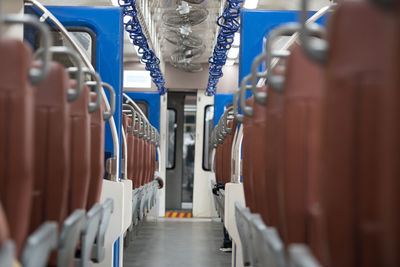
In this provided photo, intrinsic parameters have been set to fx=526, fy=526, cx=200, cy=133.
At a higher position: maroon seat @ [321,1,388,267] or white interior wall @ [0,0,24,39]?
white interior wall @ [0,0,24,39]

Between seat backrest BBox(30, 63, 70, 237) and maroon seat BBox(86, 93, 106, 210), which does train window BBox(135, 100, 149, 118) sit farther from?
seat backrest BBox(30, 63, 70, 237)

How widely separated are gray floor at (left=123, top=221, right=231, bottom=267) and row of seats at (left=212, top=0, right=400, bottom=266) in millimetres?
4116

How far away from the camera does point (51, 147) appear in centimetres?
224

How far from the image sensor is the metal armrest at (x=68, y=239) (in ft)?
7.27

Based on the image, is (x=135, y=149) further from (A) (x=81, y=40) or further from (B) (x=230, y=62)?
(B) (x=230, y=62)

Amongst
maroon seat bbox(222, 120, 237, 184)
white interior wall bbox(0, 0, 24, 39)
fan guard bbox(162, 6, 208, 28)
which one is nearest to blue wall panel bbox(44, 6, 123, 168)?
white interior wall bbox(0, 0, 24, 39)

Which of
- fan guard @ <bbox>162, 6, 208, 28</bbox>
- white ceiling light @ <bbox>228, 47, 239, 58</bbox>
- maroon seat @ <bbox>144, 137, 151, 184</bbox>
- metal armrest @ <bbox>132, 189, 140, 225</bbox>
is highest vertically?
white ceiling light @ <bbox>228, 47, 239, 58</bbox>

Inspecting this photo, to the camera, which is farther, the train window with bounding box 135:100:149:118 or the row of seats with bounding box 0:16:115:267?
the train window with bounding box 135:100:149:118

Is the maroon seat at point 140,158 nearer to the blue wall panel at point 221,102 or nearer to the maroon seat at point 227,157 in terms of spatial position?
the maroon seat at point 227,157

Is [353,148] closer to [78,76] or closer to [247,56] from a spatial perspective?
[78,76]

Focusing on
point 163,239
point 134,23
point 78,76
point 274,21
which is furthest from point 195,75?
point 78,76

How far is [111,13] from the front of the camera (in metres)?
4.94

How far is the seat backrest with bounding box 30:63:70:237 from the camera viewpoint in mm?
2188

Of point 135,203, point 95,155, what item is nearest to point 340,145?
point 95,155
